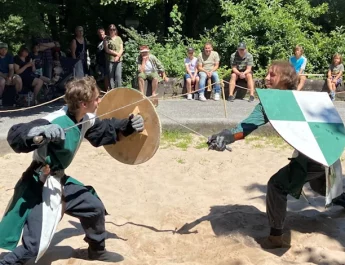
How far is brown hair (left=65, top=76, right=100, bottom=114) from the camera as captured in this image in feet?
12.7

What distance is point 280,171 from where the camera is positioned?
4547mm

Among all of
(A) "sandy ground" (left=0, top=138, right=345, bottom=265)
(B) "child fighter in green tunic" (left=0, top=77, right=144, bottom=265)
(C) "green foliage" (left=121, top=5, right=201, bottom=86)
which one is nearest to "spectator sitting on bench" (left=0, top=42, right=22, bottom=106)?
(C) "green foliage" (left=121, top=5, right=201, bottom=86)

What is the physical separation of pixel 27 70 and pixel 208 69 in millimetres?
3450

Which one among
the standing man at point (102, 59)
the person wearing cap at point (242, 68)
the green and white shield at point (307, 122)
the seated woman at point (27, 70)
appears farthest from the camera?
the standing man at point (102, 59)

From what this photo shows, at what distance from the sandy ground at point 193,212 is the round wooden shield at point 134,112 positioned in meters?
0.73

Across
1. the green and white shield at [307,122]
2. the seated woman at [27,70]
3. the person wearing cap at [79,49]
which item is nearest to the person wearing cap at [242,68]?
the person wearing cap at [79,49]

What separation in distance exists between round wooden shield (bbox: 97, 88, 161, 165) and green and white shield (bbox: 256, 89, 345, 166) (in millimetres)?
838

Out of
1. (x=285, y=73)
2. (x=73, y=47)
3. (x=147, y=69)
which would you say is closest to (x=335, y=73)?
(x=147, y=69)

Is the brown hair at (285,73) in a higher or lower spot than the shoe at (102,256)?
higher

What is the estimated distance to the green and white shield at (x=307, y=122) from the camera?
4070 millimetres

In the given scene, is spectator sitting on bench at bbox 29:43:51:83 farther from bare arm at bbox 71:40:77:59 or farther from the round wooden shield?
the round wooden shield

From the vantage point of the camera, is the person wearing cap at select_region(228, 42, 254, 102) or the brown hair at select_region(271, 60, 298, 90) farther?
the person wearing cap at select_region(228, 42, 254, 102)

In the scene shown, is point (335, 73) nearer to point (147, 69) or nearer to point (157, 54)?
point (157, 54)

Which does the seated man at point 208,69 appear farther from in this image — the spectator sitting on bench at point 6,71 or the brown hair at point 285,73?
the brown hair at point 285,73
